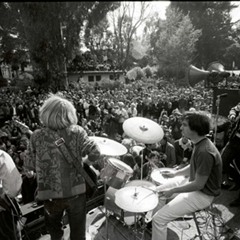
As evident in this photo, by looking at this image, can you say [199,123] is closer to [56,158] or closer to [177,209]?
[177,209]

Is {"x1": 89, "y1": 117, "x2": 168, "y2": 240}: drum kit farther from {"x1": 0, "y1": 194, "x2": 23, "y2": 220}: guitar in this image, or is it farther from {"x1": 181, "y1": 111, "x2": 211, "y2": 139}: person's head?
{"x1": 0, "y1": 194, "x2": 23, "y2": 220}: guitar

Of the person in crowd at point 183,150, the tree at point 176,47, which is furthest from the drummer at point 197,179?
the tree at point 176,47

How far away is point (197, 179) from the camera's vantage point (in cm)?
229

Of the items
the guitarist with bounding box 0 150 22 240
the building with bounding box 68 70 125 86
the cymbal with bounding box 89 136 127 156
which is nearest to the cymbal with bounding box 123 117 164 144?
the cymbal with bounding box 89 136 127 156

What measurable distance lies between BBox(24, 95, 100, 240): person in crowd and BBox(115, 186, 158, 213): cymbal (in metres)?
0.60

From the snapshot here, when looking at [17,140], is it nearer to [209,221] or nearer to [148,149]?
[148,149]

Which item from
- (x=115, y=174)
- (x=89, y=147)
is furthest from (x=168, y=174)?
(x=89, y=147)

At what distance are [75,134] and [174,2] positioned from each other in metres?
1.51

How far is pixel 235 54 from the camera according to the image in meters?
8.41

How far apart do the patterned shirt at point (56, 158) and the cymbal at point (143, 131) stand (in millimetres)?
1518

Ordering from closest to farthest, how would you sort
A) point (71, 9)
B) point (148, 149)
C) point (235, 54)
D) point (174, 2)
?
point (174, 2) < point (71, 9) < point (148, 149) < point (235, 54)

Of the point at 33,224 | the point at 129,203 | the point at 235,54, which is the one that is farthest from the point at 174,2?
the point at 235,54

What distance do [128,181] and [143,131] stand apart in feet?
2.68

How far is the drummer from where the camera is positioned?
229 centimetres
